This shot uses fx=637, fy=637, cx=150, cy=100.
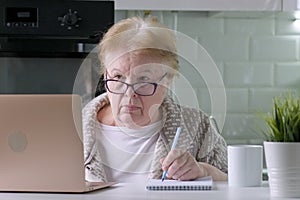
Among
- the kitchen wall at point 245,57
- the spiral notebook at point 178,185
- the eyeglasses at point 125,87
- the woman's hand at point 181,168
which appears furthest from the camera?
the kitchen wall at point 245,57

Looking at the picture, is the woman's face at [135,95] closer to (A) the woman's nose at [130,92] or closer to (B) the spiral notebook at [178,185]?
(A) the woman's nose at [130,92]

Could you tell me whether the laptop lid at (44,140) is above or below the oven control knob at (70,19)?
below

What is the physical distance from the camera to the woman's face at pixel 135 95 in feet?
6.38

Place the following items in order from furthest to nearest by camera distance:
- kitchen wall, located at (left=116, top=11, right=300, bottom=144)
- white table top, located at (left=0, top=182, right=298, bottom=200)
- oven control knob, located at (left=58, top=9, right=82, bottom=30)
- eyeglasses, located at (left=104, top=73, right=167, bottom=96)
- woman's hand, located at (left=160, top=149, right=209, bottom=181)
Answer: kitchen wall, located at (left=116, top=11, right=300, bottom=144), oven control knob, located at (left=58, top=9, right=82, bottom=30), eyeglasses, located at (left=104, top=73, right=167, bottom=96), woman's hand, located at (left=160, top=149, right=209, bottom=181), white table top, located at (left=0, top=182, right=298, bottom=200)

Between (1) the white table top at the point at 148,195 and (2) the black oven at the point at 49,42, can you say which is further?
(2) the black oven at the point at 49,42

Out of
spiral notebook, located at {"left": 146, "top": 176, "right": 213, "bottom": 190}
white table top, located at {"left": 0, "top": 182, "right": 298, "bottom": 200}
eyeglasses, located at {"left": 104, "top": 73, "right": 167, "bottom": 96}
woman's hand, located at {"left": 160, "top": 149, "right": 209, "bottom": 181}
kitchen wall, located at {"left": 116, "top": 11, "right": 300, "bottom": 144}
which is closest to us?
white table top, located at {"left": 0, "top": 182, "right": 298, "bottom": 200}

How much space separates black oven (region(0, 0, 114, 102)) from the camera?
2.42m

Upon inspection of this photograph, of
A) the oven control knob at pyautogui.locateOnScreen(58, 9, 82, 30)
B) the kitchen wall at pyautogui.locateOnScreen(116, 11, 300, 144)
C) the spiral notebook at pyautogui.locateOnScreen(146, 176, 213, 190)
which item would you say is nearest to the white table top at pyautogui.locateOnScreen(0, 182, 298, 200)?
the spiral notebook at pyautogui.locateOnScreen(146, 176, 213, 190)

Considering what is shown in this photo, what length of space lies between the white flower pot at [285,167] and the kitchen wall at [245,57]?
145cm

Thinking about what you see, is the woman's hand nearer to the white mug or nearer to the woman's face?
the white mug

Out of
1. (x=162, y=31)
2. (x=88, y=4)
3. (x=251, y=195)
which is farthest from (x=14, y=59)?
(x=251, y=195)

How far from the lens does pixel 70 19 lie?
7.89ft

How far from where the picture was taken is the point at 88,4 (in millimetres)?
2428

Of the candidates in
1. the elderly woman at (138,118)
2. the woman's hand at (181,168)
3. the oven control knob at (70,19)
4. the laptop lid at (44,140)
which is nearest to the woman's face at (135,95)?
the elderly woman at (138,118)
